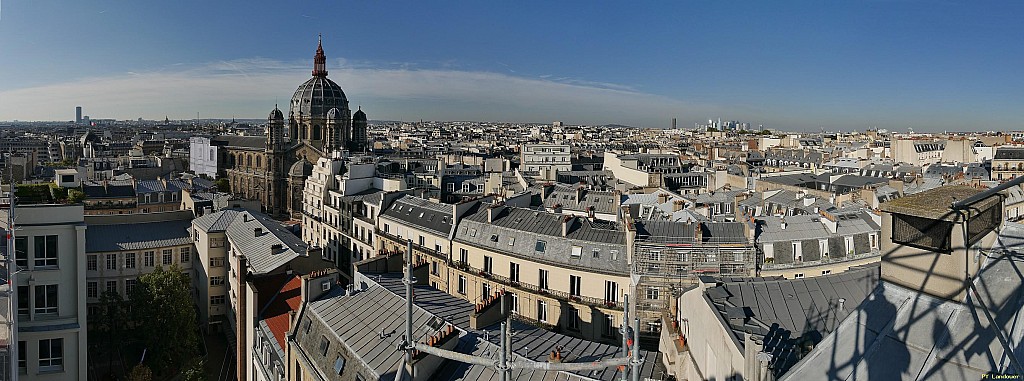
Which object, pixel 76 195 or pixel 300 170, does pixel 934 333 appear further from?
pixel 300 170

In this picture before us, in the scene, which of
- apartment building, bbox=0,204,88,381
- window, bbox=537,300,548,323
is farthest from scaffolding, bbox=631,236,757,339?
apartment building, bbox=0,204,88,381

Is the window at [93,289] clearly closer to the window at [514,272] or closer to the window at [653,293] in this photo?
the window at [514,272]

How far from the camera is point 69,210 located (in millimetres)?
16047

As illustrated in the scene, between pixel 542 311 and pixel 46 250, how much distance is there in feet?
55.0

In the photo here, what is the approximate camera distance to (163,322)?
80.3 ft

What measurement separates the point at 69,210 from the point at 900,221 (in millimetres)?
16323

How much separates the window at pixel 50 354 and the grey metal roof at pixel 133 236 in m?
16.3

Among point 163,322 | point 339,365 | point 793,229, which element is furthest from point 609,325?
point 163,322

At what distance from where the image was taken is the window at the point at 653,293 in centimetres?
2545

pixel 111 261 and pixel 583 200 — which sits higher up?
pixel 583 200

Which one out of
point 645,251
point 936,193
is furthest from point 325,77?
point 936,193

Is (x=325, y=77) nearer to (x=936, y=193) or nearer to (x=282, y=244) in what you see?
(x=282, y=244)

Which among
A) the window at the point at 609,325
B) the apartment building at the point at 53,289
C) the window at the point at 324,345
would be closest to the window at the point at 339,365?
the window at the point at 324,345

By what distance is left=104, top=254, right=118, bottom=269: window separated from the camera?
30830 millimetres
